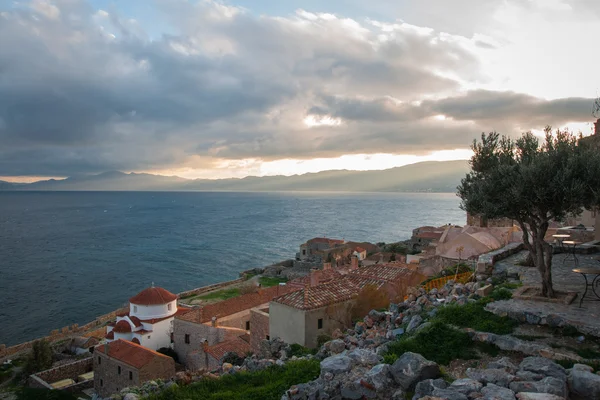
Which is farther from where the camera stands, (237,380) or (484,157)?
(484,157)

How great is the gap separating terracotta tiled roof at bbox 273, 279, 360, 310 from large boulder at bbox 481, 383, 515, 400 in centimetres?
888

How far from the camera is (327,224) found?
12594cm

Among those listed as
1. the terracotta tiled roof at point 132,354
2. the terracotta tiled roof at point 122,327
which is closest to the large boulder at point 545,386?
the terracotta tiled roof at point 132,354

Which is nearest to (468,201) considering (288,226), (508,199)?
(508,199)

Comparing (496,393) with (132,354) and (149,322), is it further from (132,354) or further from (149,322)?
(149,322)

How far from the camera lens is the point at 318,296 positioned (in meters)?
14.8

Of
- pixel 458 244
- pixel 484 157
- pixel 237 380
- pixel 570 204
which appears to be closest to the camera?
pixel 237 380

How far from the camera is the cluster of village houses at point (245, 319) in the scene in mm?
14352

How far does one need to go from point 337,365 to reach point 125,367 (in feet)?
60.8

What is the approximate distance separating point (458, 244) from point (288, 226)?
312ft

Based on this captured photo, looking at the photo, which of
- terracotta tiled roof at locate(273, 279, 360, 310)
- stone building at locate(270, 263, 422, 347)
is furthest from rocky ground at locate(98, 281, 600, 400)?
terracotta tiled roof at locate(273, 279, 360, 310)

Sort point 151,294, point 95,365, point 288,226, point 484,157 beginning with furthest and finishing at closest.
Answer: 1. point 288,226
2. point 151,294
3. point 95,365
4. point 484,157

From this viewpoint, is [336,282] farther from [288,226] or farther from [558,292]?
[288,226]

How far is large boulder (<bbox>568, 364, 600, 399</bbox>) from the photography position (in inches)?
201
